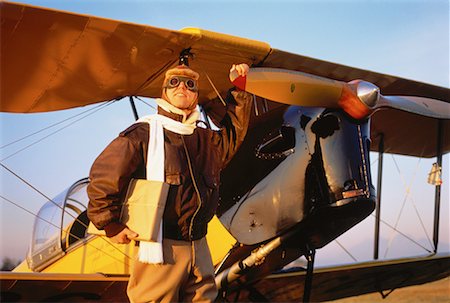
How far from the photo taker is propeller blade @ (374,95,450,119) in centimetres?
504

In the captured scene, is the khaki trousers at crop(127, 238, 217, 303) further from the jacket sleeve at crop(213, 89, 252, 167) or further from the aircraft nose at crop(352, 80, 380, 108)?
the aircraft nose at crop(352, 80, 380, 108)

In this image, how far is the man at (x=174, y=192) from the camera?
2.60m

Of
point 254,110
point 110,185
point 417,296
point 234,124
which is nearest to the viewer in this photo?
point 110,185

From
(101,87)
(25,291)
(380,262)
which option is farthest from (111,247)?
(380,262)

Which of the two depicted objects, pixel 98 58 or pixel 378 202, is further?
pixel 378 202

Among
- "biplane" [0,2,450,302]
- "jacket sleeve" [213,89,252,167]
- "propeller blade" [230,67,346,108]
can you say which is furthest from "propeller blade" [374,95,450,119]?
"jacket sleeve" [213,89,252,167]

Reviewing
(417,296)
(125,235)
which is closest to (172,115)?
(125,235)

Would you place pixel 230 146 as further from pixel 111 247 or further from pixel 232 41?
pixel 111 247

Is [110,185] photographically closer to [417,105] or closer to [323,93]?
[323,93]

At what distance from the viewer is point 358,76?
597 centimetres

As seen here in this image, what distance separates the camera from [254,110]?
5.93 m

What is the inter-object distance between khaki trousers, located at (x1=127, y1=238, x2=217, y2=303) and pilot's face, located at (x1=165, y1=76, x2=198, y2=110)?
71 cm

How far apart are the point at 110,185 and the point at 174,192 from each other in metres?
0.31

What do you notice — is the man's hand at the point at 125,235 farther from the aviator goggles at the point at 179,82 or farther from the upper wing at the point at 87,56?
the upper wing at the point at 87,56
